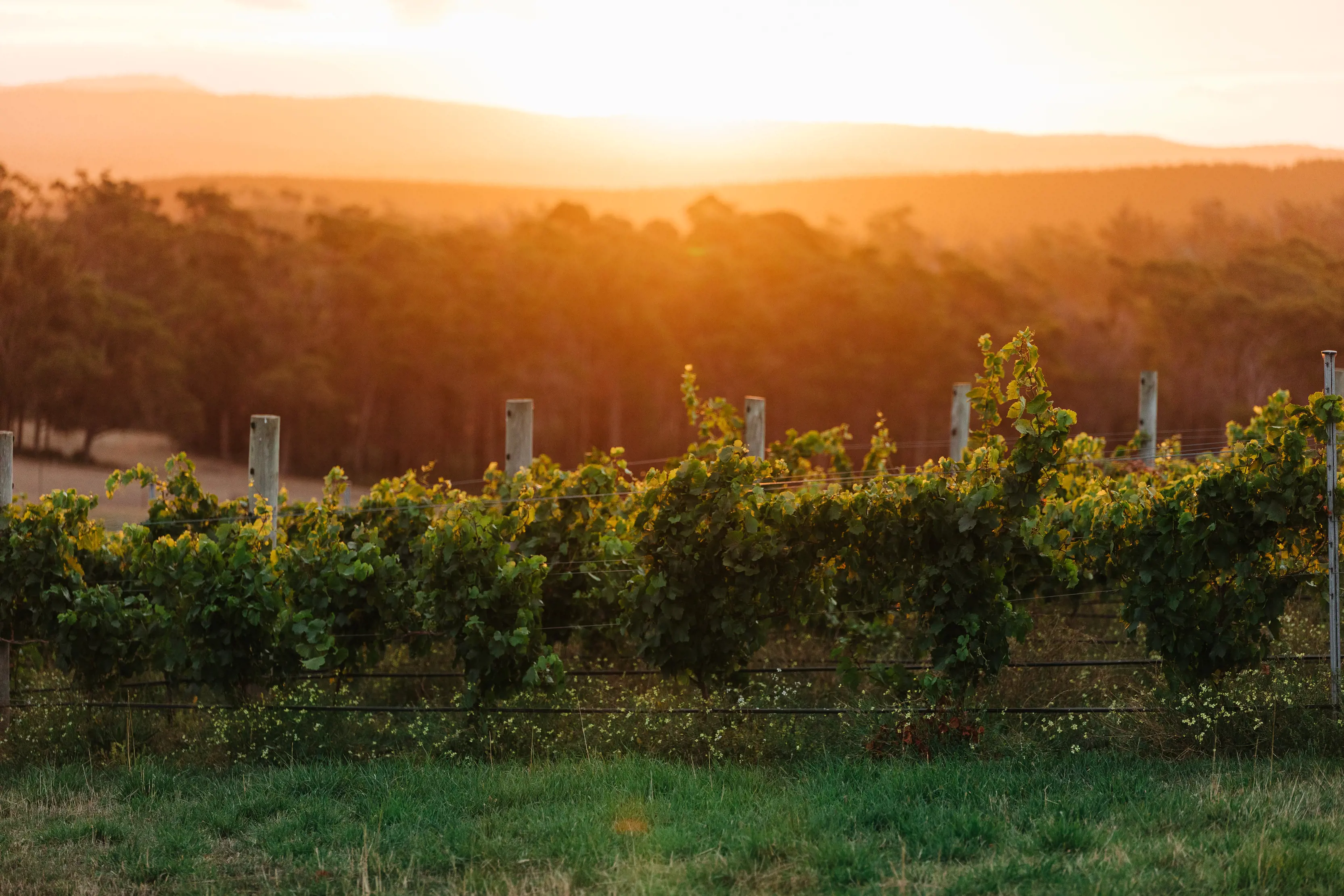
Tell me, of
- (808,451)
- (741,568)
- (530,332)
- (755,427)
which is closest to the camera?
(741,568)

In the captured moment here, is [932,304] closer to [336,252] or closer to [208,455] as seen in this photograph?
[336,252]

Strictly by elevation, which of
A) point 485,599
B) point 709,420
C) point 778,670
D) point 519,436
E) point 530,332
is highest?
point 530,332

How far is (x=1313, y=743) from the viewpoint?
5555 millimetres

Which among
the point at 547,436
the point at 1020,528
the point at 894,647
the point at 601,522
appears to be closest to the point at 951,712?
the point at 1020,528

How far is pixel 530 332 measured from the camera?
4566 centimetres

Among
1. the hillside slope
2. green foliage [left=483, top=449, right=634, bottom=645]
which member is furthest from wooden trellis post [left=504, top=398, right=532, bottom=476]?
the hillside slope

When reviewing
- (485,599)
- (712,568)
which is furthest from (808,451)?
(485,599)

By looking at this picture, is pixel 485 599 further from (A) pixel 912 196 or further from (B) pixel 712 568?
(A) pixel 912 196

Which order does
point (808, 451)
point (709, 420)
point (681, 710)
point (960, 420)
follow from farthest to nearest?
point (960, 420)
point (808, 451)
point (709, 420)
point (681, 710)

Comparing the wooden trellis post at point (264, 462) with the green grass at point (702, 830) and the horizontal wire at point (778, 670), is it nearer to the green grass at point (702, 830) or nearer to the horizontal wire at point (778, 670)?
the horizontal wire at point (778, 670)

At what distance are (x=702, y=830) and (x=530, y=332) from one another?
41742mm

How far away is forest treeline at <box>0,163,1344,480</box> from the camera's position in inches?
1644

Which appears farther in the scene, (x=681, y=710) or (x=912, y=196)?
(x=912, y=196)

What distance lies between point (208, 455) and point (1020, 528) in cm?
4025
